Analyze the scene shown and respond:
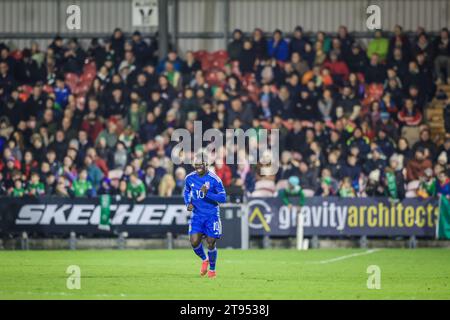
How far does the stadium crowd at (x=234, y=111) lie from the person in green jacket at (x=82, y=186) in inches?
1.2

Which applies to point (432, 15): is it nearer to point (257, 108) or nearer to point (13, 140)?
point (257, 108)

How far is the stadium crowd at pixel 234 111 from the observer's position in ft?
95.5

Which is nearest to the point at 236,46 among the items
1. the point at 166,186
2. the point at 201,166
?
the point at 166,186

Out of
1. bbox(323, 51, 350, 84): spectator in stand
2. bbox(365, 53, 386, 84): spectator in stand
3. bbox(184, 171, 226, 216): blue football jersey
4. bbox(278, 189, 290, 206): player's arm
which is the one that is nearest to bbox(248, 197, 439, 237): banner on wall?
bbox(278, 189, 290, 206): player's arm

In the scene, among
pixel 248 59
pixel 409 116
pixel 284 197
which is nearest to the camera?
pixel 284 197

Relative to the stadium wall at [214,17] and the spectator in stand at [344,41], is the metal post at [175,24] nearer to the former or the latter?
the stadium wall at [214,17]

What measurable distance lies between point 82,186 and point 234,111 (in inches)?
184

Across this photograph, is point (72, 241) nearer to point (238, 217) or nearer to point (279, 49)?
point (238, 217)

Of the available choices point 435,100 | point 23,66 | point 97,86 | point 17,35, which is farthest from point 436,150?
point 17,35

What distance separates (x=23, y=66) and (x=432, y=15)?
12644 mm

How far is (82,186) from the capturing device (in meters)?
29.1

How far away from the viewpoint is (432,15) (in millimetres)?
35281

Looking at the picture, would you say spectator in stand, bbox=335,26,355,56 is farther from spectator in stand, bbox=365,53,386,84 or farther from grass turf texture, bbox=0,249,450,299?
grass turf texture, bbox=0,249,450,299

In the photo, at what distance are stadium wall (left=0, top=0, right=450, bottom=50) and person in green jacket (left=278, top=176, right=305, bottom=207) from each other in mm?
8400
